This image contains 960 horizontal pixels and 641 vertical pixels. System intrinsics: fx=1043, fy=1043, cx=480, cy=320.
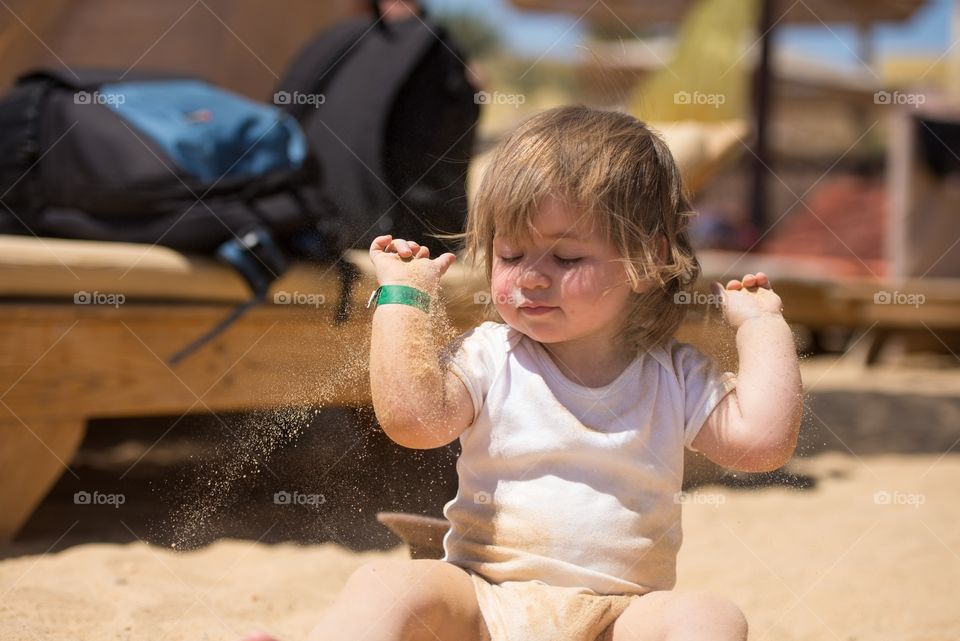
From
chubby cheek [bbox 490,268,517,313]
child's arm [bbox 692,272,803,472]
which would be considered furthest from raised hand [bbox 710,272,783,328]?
chubby cheek [bbox 490,268,517,313]

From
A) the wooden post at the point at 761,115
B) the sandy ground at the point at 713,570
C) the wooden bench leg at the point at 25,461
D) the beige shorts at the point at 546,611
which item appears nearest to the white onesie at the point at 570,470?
the beige shorts at the point at 546,611

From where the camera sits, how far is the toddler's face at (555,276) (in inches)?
53.7

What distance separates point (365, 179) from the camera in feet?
9.09

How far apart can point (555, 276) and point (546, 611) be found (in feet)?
1.41

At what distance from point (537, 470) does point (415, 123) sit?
1634 millimetres

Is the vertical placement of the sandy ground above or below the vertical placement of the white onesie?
below

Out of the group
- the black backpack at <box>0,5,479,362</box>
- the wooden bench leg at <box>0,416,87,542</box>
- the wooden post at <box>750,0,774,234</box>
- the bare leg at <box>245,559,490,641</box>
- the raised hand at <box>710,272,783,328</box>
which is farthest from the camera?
the wooden post at <box>750,0,774,234</box>

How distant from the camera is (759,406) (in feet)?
4.54

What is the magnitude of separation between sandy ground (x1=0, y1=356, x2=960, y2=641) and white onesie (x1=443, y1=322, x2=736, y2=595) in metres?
0.28

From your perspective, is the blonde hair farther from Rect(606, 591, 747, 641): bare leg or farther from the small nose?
Rect(606, 591, 747, 641): bare leg

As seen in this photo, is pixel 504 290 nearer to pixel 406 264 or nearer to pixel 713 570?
pixel 406 264

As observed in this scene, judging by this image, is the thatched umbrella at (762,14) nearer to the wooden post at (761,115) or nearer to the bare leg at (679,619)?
the wooden post at (761,115)

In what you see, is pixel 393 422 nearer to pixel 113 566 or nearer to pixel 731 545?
pixel 113 566

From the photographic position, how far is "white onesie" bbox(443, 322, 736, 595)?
136 cm
